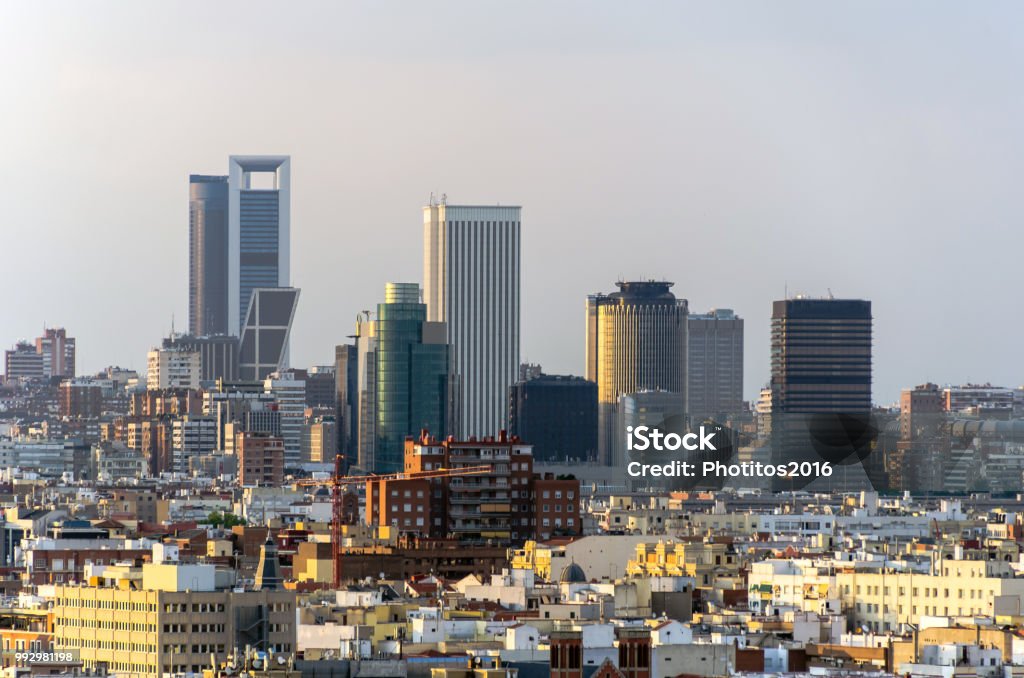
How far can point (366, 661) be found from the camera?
71.4 meters

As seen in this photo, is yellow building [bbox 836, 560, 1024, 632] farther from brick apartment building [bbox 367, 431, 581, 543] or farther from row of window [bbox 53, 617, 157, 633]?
brick apartment building [bbox 367, 431, 581, 543]

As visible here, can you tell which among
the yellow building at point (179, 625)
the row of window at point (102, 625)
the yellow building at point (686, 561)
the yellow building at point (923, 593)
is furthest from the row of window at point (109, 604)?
the yellow building at point (686, 561)

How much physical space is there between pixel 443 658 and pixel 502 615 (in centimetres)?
1660

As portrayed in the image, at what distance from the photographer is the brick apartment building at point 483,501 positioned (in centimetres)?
14025

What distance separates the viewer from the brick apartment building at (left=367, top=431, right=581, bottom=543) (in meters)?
140

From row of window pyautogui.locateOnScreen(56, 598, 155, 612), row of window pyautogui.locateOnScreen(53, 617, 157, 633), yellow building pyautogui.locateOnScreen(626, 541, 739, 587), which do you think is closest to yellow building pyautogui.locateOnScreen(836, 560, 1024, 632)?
yellow building pyautogui.locateOnScreen(626, 541, 739, 587)

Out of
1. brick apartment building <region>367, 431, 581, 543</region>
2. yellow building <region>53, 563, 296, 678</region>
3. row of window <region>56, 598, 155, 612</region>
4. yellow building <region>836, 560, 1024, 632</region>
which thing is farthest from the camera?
brick apartment building <region>367, 431, 581, 543</region>

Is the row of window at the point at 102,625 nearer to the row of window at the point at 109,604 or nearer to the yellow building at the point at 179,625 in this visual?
the yellow building at the point at 179,625

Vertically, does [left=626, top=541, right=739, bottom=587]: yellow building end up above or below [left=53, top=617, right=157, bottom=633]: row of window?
above

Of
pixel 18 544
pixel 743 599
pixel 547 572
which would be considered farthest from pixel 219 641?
pixel 18 544

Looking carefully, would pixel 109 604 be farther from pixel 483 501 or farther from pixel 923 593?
pixel 483 501

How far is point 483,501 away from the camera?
14112 cm

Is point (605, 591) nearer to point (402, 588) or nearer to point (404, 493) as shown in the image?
point (402, 588)

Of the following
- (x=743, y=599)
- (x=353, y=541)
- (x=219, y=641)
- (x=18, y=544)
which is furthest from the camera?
(x=18, y=544)
